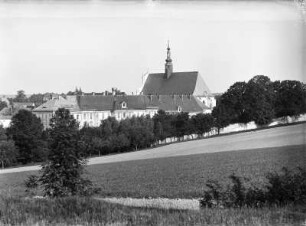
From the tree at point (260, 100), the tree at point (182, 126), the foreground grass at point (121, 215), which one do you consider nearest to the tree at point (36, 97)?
the foreground grass at point (121, 215)

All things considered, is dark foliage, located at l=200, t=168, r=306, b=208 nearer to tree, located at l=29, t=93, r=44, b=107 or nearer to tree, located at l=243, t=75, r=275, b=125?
tree, located at l=243, t=75, r=275, b=125

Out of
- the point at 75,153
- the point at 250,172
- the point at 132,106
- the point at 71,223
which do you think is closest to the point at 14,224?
the point at 71,223

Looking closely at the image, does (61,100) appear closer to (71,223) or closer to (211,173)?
(211,173)

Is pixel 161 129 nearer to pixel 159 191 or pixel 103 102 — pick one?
pixel 103 102

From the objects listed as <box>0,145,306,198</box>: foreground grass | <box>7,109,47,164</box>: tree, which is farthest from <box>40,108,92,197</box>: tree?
<box>7,109,47,164</box>: tree

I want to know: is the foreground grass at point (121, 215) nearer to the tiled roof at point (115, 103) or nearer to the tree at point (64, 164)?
the tree at point (64, 164)
